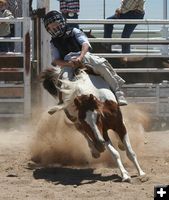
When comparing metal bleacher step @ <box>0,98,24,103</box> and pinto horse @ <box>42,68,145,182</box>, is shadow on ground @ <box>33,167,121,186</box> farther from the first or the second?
metal bleacher step @ <box>0,98,24,103</box>

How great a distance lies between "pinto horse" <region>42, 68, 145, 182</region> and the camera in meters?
6.08

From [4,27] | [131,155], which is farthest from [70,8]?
[131,155]

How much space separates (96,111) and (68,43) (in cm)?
111

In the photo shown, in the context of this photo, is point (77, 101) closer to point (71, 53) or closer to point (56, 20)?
point (71, 53)

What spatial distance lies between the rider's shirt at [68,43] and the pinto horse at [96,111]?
1.54 ft

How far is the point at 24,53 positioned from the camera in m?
10.1

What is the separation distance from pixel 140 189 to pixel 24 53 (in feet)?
16.5

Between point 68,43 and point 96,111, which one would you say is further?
point 68,43

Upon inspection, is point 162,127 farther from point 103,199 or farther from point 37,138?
point 103,199

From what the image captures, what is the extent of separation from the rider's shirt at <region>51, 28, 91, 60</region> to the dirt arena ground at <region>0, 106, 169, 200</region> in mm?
860

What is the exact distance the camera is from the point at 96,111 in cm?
609

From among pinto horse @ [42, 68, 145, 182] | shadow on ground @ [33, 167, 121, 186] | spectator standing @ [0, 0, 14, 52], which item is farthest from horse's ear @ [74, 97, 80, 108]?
spectator standing @ [0, 0, 14, 52]

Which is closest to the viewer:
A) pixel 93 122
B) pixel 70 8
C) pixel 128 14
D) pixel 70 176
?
pixel 93 122

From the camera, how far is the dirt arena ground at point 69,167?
18.0 ft
